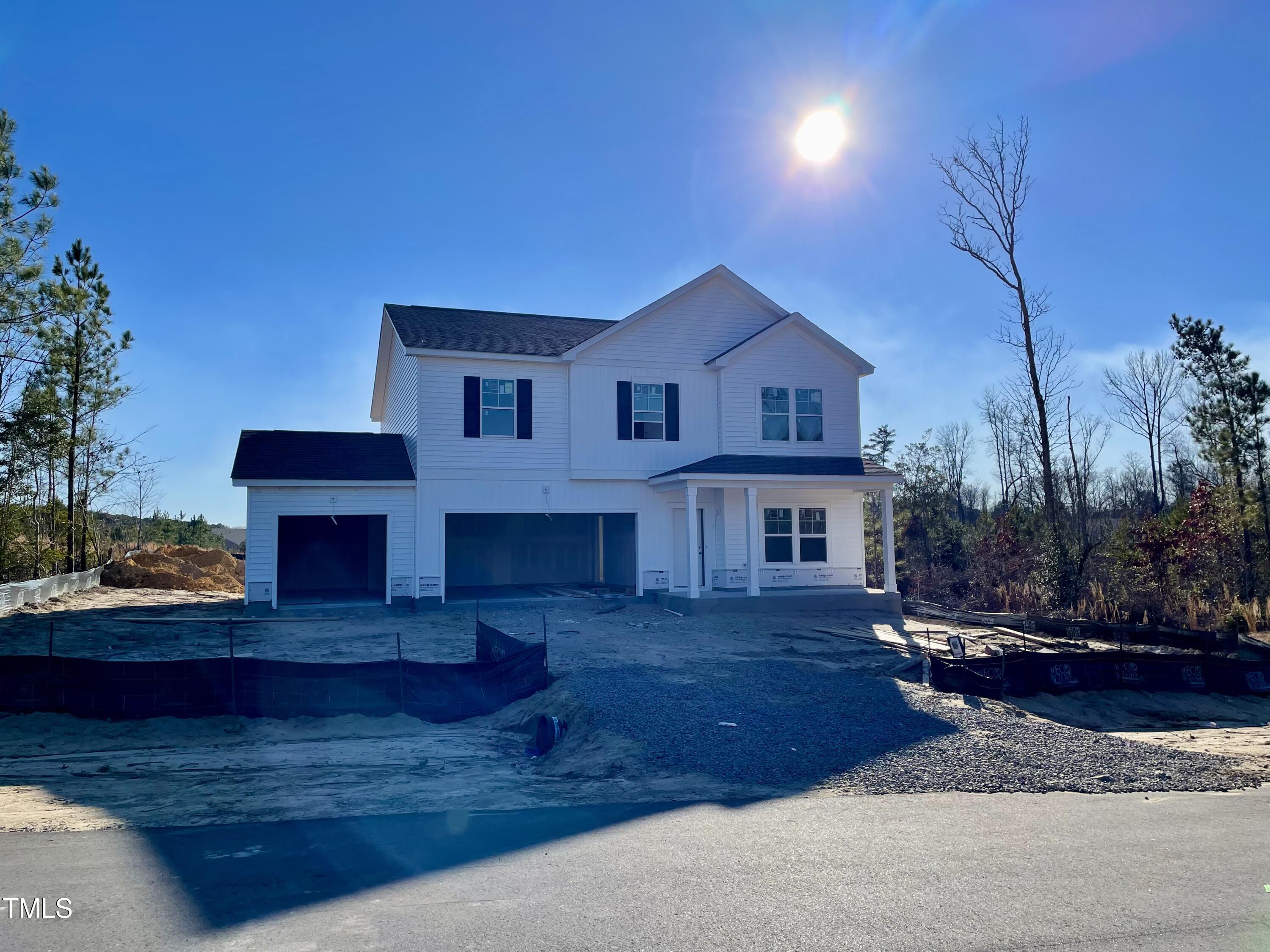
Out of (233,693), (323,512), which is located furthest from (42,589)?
(233,693)

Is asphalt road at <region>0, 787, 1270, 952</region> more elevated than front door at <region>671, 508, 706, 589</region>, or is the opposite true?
front door at <region>671, 508, 706, 589</region>

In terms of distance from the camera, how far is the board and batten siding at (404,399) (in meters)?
19.4

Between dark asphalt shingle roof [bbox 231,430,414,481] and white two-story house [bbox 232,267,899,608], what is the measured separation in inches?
2.4

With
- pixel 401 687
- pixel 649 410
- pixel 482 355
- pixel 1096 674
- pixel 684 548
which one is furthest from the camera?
pixel 684 548

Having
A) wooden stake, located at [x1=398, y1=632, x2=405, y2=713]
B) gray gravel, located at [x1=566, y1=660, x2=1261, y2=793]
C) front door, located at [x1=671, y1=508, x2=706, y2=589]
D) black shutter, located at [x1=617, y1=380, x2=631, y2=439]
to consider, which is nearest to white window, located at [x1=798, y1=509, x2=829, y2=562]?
front door, located at [x1=671, y1=508, x2=706, y2=589]

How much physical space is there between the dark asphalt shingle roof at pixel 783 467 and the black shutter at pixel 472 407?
183 inches

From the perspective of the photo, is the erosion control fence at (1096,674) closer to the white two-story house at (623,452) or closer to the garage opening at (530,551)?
the white two-story house at (623,452)

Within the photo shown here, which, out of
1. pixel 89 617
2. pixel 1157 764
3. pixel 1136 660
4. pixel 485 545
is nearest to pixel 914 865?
pixel 1157 764

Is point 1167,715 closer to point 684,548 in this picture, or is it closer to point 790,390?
point 684,548

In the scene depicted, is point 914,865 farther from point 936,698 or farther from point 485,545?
point 485,545

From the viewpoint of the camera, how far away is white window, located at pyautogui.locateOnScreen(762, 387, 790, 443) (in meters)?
22.0

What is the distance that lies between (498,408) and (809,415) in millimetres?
8440

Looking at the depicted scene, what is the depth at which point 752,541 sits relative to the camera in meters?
19.5

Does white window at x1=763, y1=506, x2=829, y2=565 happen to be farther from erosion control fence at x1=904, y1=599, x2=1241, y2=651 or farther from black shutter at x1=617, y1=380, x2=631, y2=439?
black shutter at x1=617, y1=380, x2=631, y2=439
